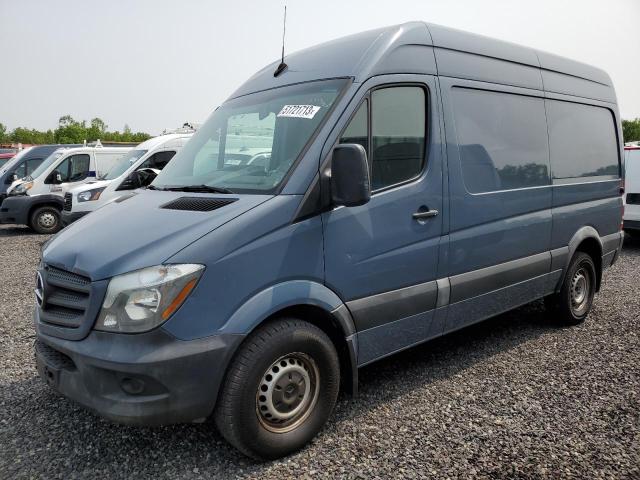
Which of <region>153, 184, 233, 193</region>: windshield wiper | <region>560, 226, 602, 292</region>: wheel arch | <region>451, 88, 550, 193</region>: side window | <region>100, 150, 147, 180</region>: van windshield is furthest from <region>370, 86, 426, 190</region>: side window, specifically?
<region>100, 150, 147, 180</region>: van windshield

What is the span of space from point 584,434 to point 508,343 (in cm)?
171

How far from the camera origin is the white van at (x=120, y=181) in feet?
35.4

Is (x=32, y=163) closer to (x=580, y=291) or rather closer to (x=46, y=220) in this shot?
(x=46, y=220)

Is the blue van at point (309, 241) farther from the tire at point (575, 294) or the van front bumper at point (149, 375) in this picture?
the tire at point (575, 294)

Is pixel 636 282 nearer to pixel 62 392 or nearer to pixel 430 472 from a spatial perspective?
pixel 430 472

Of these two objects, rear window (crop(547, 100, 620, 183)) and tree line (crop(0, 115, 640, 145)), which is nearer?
rear window (crop(547, 100, 620, 183))

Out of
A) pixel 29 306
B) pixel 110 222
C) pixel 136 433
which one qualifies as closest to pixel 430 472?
pixel 136 433

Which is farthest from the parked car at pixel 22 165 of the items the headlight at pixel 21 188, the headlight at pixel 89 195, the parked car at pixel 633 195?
the parked car at pixel 633 195

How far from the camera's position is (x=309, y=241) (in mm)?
3094

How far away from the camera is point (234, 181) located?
3408 mm

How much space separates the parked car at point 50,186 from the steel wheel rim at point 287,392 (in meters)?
11.8

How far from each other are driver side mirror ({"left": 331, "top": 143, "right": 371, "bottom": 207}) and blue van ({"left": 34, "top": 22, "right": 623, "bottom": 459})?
0.01m

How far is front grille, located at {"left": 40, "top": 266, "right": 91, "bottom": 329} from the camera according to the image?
9.39ft

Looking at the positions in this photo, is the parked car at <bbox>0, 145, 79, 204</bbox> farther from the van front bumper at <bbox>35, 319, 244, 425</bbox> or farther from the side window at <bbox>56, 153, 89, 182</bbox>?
the van front bumper at <bbox>35, 319, 244, 425</bbox>
